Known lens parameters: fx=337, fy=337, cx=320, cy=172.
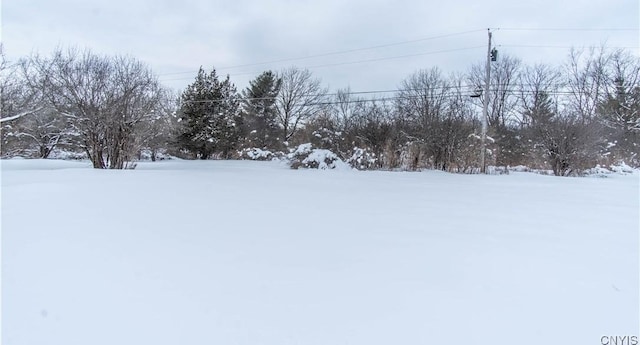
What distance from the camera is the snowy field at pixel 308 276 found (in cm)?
161

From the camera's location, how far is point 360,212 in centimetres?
430

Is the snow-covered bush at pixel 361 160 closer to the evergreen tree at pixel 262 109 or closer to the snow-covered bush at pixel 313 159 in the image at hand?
the snow-covered bush at pixel 313 159

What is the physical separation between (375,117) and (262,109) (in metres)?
15.0

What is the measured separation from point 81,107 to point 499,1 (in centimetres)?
1470

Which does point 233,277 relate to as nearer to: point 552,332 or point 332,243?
point 332,243

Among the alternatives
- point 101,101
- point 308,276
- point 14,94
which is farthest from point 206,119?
point 308,276

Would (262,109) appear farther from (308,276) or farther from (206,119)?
(308,276)

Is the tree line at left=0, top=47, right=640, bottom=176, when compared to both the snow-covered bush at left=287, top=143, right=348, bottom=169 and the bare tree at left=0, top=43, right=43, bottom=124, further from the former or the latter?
the snow-covered bush at left=287, top=143, right=348, bottom=169

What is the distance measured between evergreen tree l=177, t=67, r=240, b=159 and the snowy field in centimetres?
1936

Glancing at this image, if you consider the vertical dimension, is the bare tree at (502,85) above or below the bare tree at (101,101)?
above

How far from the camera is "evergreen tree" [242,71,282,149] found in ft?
86.8

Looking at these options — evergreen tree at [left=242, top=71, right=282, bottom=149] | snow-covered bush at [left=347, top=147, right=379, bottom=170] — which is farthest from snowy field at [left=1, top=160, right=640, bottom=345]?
evergreen tree at [left=242, top=71, right=282, bottom=149]

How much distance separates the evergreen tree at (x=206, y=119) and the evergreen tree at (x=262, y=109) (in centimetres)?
240

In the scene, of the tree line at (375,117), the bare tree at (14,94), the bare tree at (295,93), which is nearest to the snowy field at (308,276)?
the tree line at (375,117)
